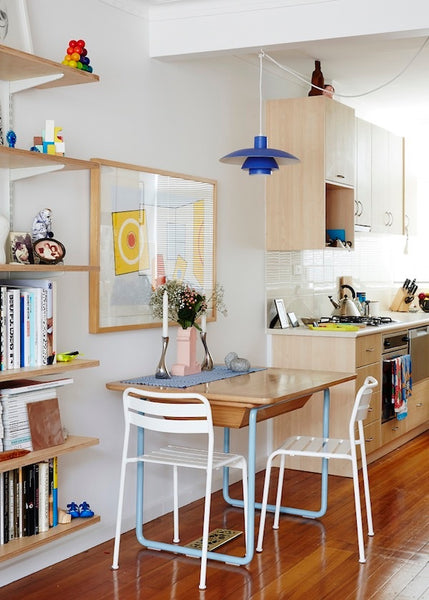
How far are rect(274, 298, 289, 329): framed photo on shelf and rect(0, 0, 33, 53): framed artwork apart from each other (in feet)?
9.13

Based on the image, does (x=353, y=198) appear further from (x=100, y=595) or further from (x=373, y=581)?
(x=100, y=595)

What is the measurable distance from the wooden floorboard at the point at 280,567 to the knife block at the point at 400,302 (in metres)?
3.16

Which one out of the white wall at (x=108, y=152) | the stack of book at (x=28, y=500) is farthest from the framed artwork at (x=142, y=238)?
the stack of book at (x=28, y=500)

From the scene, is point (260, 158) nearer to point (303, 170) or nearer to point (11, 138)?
point (11, 138)

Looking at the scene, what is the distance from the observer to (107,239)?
4.08 meters

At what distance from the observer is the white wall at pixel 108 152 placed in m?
3.71

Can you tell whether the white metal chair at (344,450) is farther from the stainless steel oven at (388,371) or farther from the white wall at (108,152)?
the stainless steel oven at (388,371)

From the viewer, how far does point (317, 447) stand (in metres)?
4.17

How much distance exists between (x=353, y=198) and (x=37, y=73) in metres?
3.12

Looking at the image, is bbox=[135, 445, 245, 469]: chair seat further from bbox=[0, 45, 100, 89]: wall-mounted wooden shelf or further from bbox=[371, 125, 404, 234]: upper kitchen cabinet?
bbox=[371, 125, 404, 234]: upper kitchen cabinet

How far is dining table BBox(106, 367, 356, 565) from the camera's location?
12.1ft

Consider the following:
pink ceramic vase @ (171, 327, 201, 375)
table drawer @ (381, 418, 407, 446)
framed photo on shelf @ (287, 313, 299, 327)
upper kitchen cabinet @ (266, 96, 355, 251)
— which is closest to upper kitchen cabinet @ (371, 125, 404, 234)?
upper kitchen cabinet @ (266, 96, 355, 251)

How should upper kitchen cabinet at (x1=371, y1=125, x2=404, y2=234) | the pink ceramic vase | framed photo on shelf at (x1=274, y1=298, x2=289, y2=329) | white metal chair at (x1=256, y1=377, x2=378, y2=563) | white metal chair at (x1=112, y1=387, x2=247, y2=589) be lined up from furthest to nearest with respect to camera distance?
upper kitchen cabinet at (x1=371, y1=125, x2=404, y2=234) < framed photo on shelf at (x1=274, y1=298, x2=289, y2=329) < the pink ceramic vase < white metal chair at (x1=256, y1=377, x2=378, y2=563) < white metal chair at (x1=112, y1=387, x2=247, y2=589)

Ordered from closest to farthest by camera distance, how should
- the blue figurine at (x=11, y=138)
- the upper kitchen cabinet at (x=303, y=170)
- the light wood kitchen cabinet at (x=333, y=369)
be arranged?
the blue figurine at (x=11, y=138), the light wood kitchen cabinet at (x=333, y=369), the upper kitchen cabinet at (x=303, y=170)
